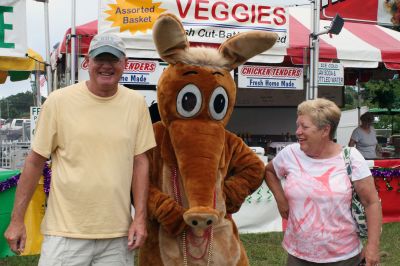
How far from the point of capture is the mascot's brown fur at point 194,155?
2.36 metres

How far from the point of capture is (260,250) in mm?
5430

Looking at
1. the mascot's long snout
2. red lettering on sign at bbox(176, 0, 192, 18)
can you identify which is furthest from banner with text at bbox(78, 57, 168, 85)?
the mascot's long snout

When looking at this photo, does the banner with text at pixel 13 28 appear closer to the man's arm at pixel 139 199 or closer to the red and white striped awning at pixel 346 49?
the red and white striped awning at pixel 346 49

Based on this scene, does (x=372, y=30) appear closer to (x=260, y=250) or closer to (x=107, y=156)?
(x=260, y=250)

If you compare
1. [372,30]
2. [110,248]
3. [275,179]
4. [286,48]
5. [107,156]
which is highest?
[372,30]

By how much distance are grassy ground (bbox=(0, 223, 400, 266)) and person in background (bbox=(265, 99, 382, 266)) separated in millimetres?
2362

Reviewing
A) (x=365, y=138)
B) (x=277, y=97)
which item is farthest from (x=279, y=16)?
(x=277, y=97)

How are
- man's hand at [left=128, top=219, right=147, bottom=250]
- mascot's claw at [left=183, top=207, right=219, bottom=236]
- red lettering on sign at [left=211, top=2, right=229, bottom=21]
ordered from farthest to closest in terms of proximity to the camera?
red lettering on sign at [left=211, top=2, right=229, bottom=21], man's hand at [left=128, top=219, right=147, bottom=250], mascot's claw at [left=183, top=207, right=219, bottom=236]

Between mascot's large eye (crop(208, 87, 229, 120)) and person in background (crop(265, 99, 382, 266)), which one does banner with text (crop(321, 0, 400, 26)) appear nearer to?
person in background (crop(265, 99, 382, 266))

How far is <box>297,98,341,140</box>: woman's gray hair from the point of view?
99.5 inches

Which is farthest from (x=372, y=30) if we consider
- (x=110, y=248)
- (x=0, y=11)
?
(x=110, y=248)

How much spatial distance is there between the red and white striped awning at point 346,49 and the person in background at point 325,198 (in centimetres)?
399

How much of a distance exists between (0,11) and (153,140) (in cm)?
351

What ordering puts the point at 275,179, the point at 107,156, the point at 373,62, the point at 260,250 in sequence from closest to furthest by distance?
the point at 107,156 < the point at 275,179 < the point at 260,250 < the point at 373,62
